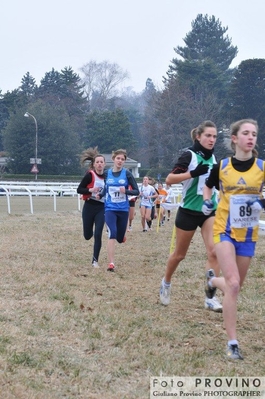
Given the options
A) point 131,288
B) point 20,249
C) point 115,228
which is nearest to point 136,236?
point 20,249

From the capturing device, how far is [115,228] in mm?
10242

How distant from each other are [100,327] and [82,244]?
8288 millimetres

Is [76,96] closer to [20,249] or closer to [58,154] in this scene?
[58,154]

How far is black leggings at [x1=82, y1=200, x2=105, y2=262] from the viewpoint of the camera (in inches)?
418

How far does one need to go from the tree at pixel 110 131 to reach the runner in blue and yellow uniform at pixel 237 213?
7280 cm

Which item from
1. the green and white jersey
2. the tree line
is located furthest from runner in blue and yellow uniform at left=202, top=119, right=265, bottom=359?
the tree line

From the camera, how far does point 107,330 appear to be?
6008mm

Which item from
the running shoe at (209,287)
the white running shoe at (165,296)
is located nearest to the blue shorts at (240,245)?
the running shoe at (209,287)

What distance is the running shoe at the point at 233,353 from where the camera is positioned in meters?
5.20

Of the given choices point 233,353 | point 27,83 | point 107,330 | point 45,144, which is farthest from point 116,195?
point 27,83

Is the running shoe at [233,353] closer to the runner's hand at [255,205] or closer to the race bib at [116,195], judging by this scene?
the runner's hand at [255,205]

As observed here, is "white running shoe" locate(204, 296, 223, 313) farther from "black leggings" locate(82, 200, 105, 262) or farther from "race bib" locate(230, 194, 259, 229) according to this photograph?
"black leggings" locate(82, 200, 105, 262)

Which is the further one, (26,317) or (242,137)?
(26,317)

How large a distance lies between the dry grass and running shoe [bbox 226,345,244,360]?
6 centimetres
